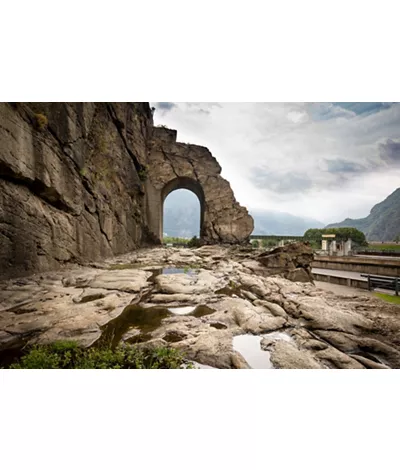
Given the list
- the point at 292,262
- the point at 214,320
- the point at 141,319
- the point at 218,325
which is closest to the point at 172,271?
the point at 141,319

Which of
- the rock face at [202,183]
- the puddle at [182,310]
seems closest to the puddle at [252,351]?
the puddle at [182,310]

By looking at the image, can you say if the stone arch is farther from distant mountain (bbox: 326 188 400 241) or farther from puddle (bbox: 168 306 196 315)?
puddle (bbox: 168 306 196 315)

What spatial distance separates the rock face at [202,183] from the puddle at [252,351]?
12.5 m

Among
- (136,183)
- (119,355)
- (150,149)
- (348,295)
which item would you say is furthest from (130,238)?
(348,295)

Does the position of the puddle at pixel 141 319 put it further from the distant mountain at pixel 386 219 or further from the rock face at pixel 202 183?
the rock face at pixel 202 183

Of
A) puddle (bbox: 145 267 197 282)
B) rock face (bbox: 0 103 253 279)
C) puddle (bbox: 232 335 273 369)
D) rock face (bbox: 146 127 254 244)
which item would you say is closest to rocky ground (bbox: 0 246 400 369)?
puddle (bbox: 232 335 273 369)

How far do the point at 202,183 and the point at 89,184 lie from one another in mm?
9665

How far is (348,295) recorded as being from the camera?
4219 mm

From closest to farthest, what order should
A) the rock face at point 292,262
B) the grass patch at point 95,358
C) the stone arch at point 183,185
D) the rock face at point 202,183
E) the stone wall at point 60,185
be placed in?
the grass patch at point 95,358
the stone wall at point 60,185
the rock face at point 292,262
the rock face at point 202,183
the stone arch at point 183,185

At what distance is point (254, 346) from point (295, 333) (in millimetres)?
762

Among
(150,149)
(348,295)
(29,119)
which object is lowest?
(348,295)

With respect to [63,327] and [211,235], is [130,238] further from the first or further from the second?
[63,327]

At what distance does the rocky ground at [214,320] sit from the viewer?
245 centimetres

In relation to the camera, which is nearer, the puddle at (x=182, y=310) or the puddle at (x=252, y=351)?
the puddle at (x=252, y=351)
